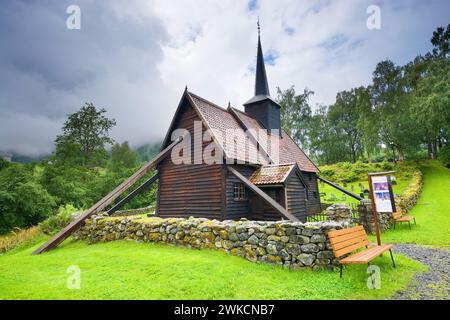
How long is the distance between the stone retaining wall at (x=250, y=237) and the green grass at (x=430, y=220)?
6.50 meters

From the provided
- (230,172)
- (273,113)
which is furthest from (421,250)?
(273,113)

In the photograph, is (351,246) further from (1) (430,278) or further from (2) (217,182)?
(2) (217,182)

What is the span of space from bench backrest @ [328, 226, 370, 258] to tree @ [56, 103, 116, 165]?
36.2 metres

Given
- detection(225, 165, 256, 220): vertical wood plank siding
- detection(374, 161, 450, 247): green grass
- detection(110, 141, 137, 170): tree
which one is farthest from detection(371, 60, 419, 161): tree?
detection(110, 141, 137, 170): tree

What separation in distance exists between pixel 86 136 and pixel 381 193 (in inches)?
1541

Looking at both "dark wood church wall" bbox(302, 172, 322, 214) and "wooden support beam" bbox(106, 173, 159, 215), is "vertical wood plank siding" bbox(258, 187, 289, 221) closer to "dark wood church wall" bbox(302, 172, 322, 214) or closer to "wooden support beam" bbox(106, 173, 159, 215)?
"dark wood church wall" bbox(302, 172, 322, 214)

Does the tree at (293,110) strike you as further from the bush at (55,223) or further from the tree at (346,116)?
the bush at (55,223)

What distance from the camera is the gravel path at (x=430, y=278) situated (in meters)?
4.88

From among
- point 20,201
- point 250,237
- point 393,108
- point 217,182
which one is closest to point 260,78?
point 217,182

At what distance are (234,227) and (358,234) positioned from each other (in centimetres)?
389
